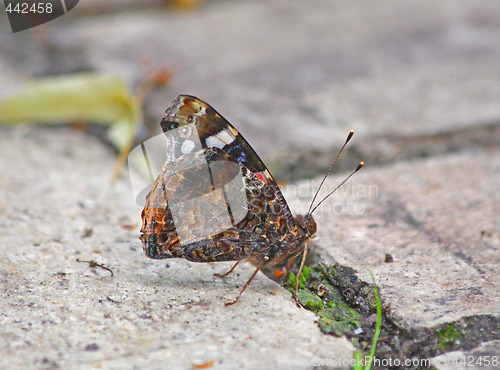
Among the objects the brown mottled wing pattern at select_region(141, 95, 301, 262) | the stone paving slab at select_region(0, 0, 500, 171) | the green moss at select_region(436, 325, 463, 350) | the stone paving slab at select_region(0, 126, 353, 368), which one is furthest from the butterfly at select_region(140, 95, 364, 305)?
the stone paving slab at select_region(0, 0, 500, 171)

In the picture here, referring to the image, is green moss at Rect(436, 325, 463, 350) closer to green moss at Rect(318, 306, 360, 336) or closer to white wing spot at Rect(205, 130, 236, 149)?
green moss at Rect(318, 306, 360, 336)

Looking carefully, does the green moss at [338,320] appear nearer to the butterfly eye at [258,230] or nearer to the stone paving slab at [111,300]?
the stone paving slab at [111,300]

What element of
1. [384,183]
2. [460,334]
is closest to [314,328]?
[460,334]

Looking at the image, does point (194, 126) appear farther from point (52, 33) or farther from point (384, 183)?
point (52, 33)

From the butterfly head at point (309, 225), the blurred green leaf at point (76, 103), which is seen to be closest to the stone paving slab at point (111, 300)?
the butterfly head at point (309, 225)

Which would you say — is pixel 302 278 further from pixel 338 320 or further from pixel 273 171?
pixel 273 171

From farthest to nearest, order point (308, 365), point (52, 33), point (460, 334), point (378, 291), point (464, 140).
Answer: point (52, 33), point (464, 140), point (378, 291), point (460, 334), point (308, 365)
